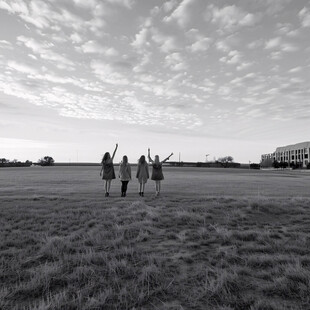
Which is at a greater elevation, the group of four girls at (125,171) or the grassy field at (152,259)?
the group of four girls at (125,171)

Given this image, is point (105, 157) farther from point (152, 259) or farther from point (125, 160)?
point (152, 259)

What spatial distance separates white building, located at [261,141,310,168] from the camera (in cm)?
11094

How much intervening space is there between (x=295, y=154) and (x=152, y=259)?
136378mm

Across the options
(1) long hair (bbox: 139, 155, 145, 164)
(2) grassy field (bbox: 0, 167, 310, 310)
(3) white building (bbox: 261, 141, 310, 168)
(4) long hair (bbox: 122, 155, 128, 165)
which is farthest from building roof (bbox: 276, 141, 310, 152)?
(2) grassy field (bbox: 0, 167, 310, 310)

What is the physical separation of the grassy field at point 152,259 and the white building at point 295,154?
10924 cm

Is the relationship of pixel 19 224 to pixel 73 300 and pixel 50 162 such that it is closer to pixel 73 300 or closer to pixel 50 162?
pixel 73 300

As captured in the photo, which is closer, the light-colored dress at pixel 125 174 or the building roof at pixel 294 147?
the light-colored dress at pixel 125 174

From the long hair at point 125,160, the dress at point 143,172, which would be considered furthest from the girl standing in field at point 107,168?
the dress at point 143,172

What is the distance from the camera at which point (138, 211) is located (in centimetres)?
708

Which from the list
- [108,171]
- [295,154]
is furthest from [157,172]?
[295,154]

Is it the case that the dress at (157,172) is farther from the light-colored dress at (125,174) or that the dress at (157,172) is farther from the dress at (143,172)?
the light-colored dress at (125,174)

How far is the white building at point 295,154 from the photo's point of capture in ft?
364

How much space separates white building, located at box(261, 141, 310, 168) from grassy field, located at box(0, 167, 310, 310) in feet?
358

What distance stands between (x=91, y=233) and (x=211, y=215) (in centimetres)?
338
